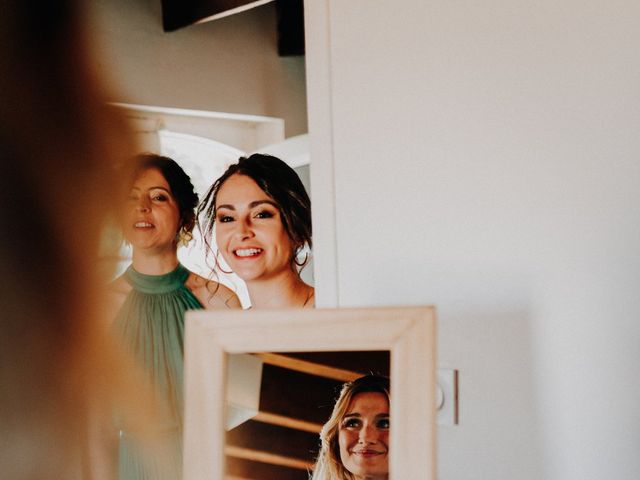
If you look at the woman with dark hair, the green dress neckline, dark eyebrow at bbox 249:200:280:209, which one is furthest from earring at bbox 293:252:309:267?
the green dress neckline

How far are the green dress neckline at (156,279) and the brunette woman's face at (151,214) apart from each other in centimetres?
5

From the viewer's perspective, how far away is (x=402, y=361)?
3.08 feet

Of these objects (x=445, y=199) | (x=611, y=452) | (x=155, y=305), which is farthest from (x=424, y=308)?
(x=155, y=305)

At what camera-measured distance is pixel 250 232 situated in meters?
1.25

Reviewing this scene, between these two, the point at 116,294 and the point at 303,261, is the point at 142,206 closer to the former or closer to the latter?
the point at 116,294

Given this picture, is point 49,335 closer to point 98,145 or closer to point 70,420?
point 70,420

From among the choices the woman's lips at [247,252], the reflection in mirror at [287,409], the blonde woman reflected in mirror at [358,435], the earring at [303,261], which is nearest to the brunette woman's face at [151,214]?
the woman's lips at [247,252]

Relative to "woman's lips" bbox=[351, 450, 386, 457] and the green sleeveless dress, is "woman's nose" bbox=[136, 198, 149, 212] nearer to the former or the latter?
the green sleeveless dress

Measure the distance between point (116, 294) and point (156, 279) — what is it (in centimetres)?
8

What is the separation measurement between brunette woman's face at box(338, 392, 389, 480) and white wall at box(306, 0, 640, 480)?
8.4 inches

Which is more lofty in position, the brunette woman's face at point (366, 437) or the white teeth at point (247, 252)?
the white teeth at point (247, 252)

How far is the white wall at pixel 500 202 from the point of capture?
102cm

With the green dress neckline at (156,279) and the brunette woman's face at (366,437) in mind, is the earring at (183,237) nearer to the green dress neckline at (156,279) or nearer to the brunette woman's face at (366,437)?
the green dress neckline at (156,279)

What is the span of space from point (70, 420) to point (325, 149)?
2.26 ft
